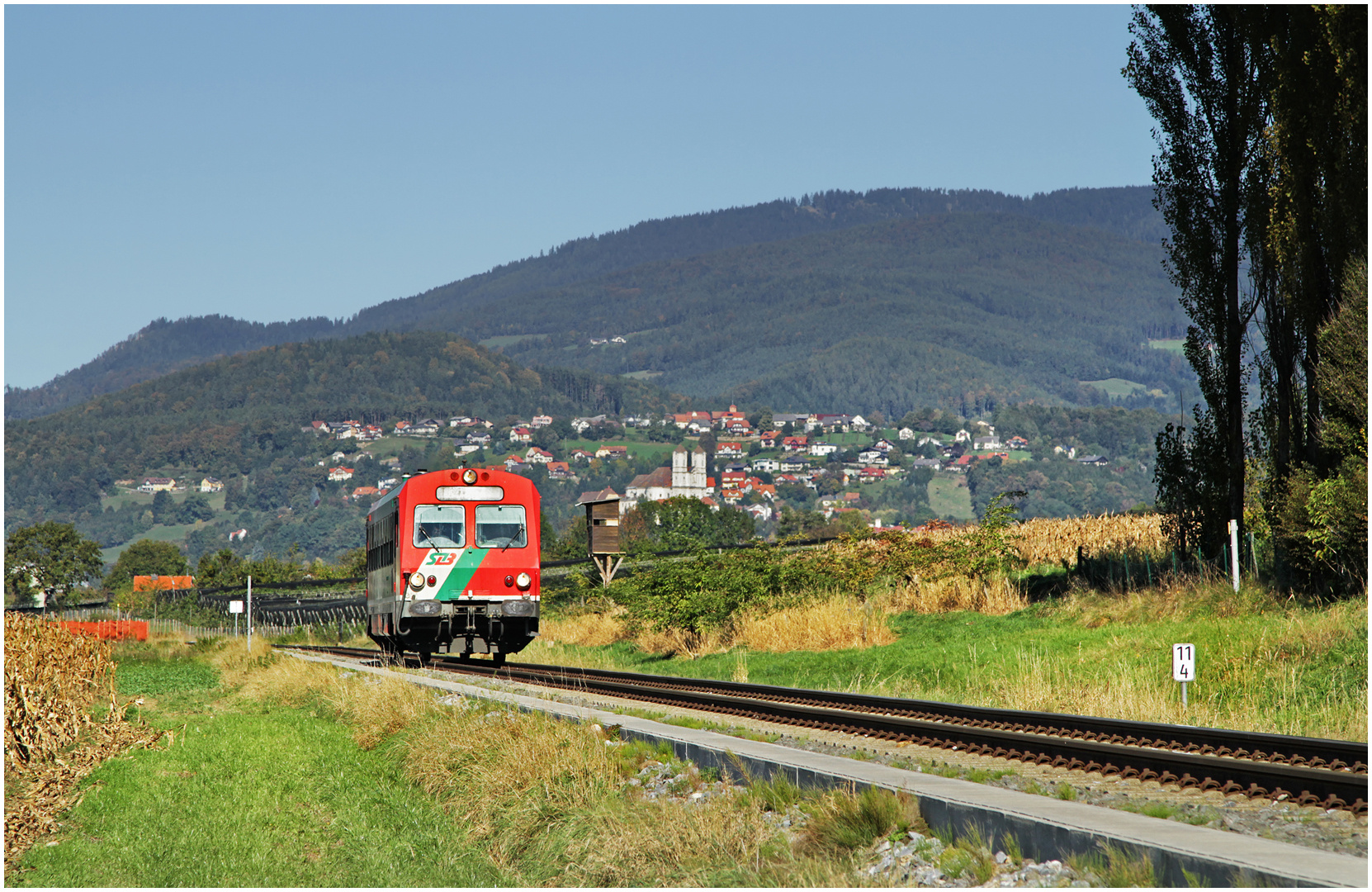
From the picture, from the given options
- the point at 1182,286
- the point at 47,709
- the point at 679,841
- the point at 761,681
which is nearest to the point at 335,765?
the point at 47,709

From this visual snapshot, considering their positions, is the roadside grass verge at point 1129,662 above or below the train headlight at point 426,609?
below

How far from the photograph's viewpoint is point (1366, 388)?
2011 centimetres

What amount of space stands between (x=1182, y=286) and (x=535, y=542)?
14.5 meters

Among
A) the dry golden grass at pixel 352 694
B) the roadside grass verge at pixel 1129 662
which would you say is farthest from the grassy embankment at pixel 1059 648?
the dry golden grass at pixel 352 694

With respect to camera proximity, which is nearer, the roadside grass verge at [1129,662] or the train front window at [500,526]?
the roadside grass verge at [1129,662]

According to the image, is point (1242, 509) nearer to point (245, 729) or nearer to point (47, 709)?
point (245, 729)

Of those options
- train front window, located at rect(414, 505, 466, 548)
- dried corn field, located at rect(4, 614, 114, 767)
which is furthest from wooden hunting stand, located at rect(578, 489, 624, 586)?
Answer: dried corn field, located at rect(4, 614, 114, 767)

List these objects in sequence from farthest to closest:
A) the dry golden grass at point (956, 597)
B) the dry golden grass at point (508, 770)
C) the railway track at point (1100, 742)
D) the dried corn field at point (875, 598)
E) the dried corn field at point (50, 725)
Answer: the dry golden grass at point (956, 597) → the dried corn field at point (875, 598) → the dried corn field at point (50, 725) → the dry golden grass at point (508, 770) → the railway track at point (1100, 742)

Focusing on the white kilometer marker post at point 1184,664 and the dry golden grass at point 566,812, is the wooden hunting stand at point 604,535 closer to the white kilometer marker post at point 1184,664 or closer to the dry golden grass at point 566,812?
the dry golden grass at point 566,812

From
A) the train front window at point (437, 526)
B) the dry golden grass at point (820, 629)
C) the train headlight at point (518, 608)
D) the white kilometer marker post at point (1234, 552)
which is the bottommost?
the dry golden grass at point (820, 629)

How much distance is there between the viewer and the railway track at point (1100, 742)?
996cm

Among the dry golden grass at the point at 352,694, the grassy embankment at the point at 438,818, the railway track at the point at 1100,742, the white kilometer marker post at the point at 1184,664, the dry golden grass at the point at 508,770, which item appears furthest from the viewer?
the dry golden grass at the point at 352,694

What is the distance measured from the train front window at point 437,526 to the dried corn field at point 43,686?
21.7ft

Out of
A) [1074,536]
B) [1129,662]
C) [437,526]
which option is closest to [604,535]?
[1074,536]
